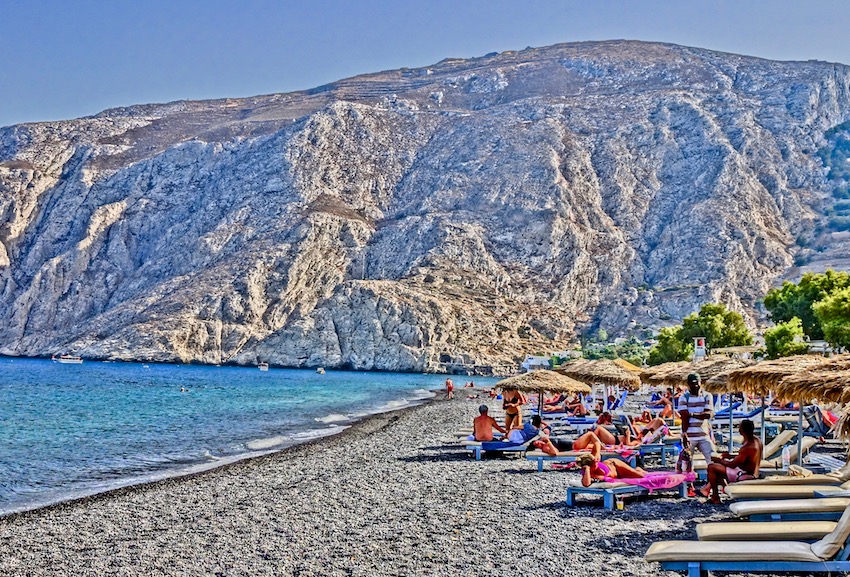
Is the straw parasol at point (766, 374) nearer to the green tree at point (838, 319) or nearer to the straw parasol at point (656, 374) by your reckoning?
the straw parasol at point (656, 374)

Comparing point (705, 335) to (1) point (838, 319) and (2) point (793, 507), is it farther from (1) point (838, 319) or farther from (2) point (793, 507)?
(2) point (793, 507)

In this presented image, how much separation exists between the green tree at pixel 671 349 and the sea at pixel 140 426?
2148cm

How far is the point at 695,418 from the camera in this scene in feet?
43.5

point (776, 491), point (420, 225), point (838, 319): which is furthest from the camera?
point (420, 225)

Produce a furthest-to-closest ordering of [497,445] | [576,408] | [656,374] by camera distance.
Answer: [576,408] < [656,374] < [497,445]

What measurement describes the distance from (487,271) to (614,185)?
81.8 feet

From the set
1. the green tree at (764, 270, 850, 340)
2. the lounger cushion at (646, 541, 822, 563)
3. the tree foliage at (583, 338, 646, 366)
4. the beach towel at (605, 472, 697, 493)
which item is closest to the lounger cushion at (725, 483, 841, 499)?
the beach towel at (605, 472, 697, 493)

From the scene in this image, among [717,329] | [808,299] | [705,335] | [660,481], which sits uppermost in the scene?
[808,299]

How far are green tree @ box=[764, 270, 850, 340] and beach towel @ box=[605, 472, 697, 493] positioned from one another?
1654 inches

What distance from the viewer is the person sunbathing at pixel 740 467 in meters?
12.1

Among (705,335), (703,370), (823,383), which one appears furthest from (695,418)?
(705,335)

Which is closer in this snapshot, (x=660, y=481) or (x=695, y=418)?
(x=660, y=481)

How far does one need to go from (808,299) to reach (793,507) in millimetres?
51693

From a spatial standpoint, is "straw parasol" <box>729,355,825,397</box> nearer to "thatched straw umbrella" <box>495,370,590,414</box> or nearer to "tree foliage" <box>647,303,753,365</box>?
"thatched straw umbrella" <box>495,370,590,414</box>
